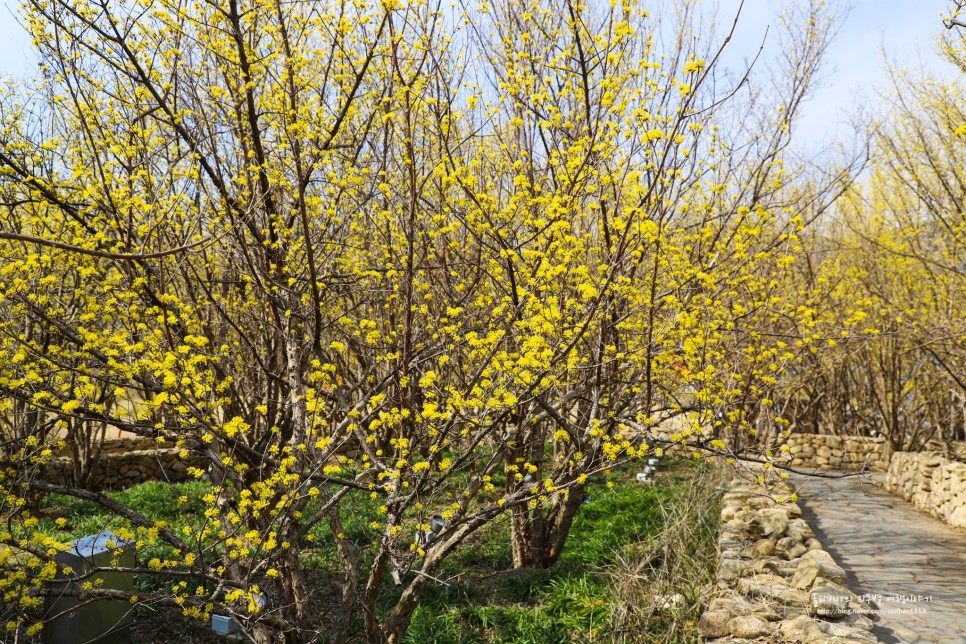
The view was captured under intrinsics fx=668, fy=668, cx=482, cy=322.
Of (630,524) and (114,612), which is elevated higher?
(630,524)

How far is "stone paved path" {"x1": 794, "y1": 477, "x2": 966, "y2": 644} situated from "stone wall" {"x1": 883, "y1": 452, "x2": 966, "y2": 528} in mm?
157

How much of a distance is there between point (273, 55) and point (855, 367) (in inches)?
461

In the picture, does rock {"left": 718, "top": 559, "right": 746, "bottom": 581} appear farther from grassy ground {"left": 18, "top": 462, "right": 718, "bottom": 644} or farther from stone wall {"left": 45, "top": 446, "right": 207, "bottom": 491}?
stone wall {"left": 45, "top": 446, "right": 207, "bottom": 491}

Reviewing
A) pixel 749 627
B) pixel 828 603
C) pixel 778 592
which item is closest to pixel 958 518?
pixel 778 592

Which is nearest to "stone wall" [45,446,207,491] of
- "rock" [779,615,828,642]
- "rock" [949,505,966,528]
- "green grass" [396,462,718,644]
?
"green grass" [396,462,718,644]

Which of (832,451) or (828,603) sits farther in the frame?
(832,451)

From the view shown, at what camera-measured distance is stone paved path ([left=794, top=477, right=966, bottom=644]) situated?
16.2 ft

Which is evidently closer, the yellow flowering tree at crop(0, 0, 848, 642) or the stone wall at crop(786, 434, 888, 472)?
the yellow flowering tree at crop(0, 0, 848, 642)

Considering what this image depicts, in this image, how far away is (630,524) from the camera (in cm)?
750

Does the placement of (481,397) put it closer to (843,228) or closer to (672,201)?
(672,201)

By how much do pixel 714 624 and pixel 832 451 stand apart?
9.14 meters

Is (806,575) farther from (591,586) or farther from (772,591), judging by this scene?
(591,586)

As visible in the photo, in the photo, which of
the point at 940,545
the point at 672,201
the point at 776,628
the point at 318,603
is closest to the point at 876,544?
the point at 940,545

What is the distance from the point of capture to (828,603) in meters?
4.44
